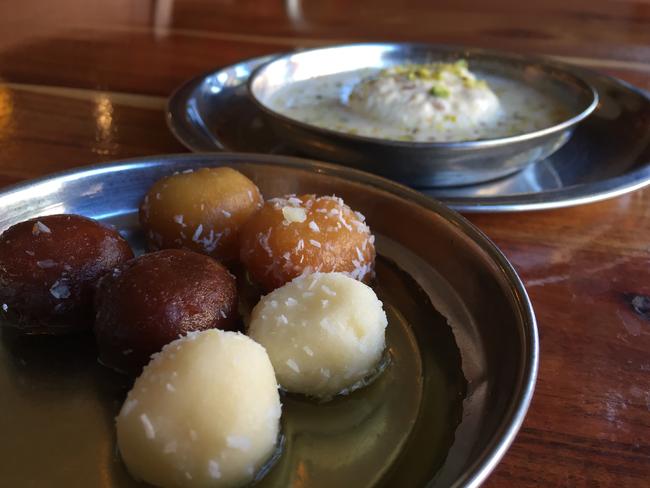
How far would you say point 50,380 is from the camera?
1.98 feet

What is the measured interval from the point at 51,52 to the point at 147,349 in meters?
1.27

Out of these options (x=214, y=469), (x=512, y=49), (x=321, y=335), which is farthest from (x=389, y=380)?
(x=512, y=49)

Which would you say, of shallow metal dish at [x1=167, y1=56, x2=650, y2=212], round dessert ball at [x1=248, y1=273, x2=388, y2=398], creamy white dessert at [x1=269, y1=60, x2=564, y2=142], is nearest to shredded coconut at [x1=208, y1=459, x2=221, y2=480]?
round dessert ball at [x1=248, y1=273, x2=388, y2=398]

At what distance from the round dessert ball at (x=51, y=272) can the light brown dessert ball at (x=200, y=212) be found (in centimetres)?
9

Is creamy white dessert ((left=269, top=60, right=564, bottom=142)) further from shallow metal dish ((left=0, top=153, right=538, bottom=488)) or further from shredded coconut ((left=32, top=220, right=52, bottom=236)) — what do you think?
shredded coconut ((left=32, top=220, right=52, bottom=236))

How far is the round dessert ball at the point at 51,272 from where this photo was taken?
0.63 meters

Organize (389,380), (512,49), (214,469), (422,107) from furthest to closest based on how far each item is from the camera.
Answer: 1. (512,49)
2. (422,107)
3. (389,380)
4. (214,469)

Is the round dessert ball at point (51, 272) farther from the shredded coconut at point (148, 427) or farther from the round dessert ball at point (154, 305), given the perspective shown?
the shredded coconut at point (148, 427)

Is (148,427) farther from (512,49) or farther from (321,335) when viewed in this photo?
(512,49)

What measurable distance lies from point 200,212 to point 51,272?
0.17 metres

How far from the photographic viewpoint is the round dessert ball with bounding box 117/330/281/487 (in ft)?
1.60

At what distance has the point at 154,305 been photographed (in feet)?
1.91

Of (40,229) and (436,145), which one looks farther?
(436,145)

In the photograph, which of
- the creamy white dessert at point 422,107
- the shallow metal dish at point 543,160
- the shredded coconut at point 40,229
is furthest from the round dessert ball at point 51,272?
the creamy white dessert at point 422,107
